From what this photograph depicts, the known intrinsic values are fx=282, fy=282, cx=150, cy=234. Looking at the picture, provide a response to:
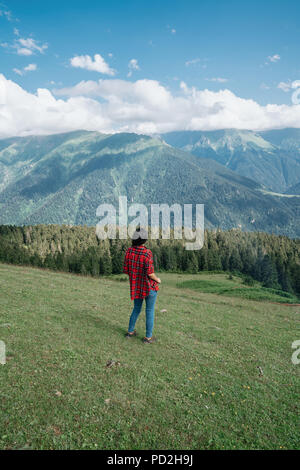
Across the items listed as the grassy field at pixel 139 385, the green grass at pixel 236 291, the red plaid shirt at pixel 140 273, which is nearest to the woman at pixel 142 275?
the red plaid shirt at pixel 140 273

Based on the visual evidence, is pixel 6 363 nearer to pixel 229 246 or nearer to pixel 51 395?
pixel 51 395

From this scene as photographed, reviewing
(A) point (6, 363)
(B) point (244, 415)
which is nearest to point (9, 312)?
(A) point (6, 363)

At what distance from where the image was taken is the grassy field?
721 cm

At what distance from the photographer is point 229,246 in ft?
303

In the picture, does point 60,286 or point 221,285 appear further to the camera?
point 221,285

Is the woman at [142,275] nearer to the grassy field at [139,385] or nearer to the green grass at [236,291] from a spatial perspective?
the grassy field at [139,385]

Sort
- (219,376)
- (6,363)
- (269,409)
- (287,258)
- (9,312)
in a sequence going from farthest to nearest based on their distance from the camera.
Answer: (287,258) < (9,312) < (219,376) < (6,363) < (269,409)

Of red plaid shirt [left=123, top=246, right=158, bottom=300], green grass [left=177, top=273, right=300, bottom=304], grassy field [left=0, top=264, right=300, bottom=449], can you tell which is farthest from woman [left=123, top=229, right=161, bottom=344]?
green grass [left=177, top=273, right=300, bottom=304]

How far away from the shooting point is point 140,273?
1246 cm

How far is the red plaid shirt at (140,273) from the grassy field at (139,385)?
2.40m

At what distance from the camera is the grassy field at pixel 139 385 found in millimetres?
7207

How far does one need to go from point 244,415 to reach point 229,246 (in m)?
87.0

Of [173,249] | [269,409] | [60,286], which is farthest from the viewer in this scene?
[173,249]

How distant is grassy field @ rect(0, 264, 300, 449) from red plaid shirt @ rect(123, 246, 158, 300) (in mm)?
2397
